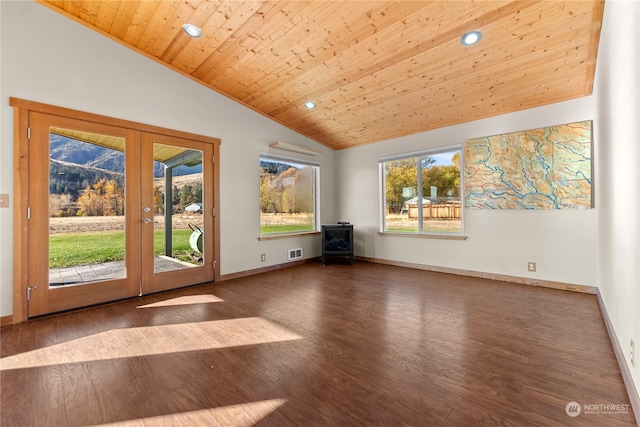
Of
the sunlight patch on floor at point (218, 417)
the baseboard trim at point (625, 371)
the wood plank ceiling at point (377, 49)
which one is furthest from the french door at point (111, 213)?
the baseboard trim at point (625, 371)

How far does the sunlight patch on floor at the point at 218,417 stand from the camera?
135cm

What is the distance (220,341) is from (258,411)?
93 centimetres

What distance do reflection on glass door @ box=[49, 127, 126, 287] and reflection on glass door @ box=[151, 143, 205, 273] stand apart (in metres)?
0.39

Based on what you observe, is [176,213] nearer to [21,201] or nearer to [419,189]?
[21,201]

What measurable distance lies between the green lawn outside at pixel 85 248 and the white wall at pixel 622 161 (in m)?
4.44

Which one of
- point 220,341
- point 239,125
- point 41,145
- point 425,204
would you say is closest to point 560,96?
point 425,204

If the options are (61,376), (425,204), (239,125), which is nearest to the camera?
(61,376)

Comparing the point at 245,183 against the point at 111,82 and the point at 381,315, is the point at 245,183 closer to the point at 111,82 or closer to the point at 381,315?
the point at 111,82

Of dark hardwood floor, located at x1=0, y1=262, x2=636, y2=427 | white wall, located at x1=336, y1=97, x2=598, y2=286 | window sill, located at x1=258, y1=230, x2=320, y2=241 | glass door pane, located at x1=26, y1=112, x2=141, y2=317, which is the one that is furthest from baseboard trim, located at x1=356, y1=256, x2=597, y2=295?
glass door pane, located at x1=26, y1=112, x2=141, y2=317

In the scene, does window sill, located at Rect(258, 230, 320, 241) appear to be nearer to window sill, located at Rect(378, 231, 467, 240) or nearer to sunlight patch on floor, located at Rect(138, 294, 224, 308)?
window sill, located at Rect(378, 231, 467, 240)

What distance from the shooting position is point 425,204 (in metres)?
4.82

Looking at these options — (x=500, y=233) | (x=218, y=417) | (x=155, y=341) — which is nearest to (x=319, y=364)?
(x=218, y=417)

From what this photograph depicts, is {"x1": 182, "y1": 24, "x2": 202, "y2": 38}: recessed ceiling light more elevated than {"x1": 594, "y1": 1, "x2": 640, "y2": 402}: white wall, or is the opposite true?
{"x1": 182, "y1": 24, "x2": 202, "y2": 38}: recessed ceiling light

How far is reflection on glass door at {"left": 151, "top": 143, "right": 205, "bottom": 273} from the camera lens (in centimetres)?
362
